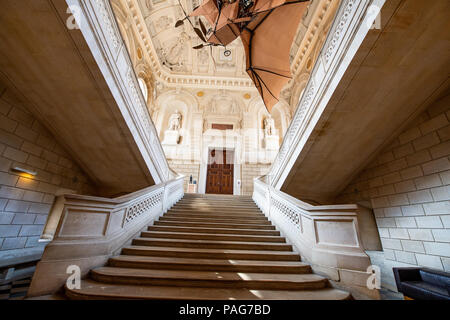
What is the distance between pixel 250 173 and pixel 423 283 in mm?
6327

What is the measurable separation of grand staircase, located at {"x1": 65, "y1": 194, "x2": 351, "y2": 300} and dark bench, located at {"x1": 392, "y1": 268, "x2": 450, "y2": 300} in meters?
1.07

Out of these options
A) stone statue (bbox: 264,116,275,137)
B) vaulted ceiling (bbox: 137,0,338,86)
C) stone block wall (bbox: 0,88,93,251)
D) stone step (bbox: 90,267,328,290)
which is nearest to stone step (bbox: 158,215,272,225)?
stone step (bbox: 90,267,328,290)

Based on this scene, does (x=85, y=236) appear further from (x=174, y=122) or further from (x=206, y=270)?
(x=174, y=122)

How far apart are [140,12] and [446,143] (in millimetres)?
9853

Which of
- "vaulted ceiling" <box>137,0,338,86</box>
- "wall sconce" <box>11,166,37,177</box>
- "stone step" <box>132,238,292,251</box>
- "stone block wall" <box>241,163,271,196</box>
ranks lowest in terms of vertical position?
"stone step" <box>132,238,292,251</box>

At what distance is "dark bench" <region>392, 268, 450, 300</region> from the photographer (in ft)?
6.56

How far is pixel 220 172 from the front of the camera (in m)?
8.84

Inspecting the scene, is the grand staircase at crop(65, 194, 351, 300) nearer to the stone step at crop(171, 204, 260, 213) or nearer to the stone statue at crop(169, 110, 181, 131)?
the stone step at crop(171, 204, 260, 213)

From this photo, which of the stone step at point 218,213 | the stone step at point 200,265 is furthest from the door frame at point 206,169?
the stone step at point 200,265

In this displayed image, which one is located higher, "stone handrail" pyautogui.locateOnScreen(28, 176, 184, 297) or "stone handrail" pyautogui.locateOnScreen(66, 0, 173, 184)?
"stone handrail" pyautogui.locateOnScreen(66, 0, 173, 184)

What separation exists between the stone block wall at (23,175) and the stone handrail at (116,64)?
6.28 feet

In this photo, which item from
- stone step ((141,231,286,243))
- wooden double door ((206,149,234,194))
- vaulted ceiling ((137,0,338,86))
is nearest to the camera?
stone step ((141,231,286,243))

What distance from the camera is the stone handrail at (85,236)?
6.09 feet

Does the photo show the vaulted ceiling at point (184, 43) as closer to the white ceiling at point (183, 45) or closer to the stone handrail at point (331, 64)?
the white ceiling at point (183, 45)
